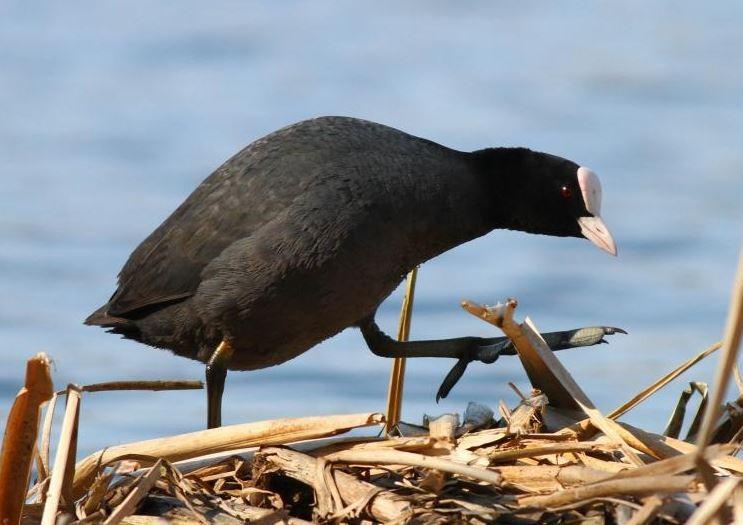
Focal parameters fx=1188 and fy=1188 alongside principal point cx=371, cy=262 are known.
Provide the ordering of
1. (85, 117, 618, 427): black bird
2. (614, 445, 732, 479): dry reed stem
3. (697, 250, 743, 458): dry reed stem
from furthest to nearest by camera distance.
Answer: (85, 117, 618, 427): black bird < (614, 445, 732, 479): dry reed stem < (697, 250, 743, 458): dry reed stem

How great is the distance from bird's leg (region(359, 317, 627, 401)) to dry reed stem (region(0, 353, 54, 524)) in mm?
2025

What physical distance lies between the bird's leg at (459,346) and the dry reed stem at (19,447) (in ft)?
6.64

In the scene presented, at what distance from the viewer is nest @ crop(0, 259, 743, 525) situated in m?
2.77

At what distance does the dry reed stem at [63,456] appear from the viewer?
9.52ft

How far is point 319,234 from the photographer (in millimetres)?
4379

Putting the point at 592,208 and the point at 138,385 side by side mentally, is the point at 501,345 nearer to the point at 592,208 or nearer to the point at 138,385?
the point at 592,208

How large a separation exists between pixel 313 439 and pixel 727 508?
1.11 metres

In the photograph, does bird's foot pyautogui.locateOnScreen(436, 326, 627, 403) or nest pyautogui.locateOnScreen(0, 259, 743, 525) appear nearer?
nest pyautogui.locateOnScreen(0, 259, 743, 525)

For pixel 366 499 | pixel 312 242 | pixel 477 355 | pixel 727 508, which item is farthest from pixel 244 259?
pixel 727 508

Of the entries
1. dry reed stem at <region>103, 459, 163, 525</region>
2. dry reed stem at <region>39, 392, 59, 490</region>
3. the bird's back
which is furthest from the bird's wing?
dry reed stem at <region>103, 459, 163, 525</region>

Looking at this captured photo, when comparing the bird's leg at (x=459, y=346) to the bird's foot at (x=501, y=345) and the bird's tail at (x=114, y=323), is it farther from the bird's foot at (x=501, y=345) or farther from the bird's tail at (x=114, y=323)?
the bird's tail at (x=114, y=323)

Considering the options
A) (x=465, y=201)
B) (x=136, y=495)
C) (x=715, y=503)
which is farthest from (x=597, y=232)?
(x=715, y=503)

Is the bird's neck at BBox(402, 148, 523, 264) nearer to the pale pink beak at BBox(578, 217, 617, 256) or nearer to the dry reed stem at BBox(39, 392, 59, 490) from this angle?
the pale pink beak at BBox(578, 217, 617, 256)

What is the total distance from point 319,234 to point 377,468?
1.44m
